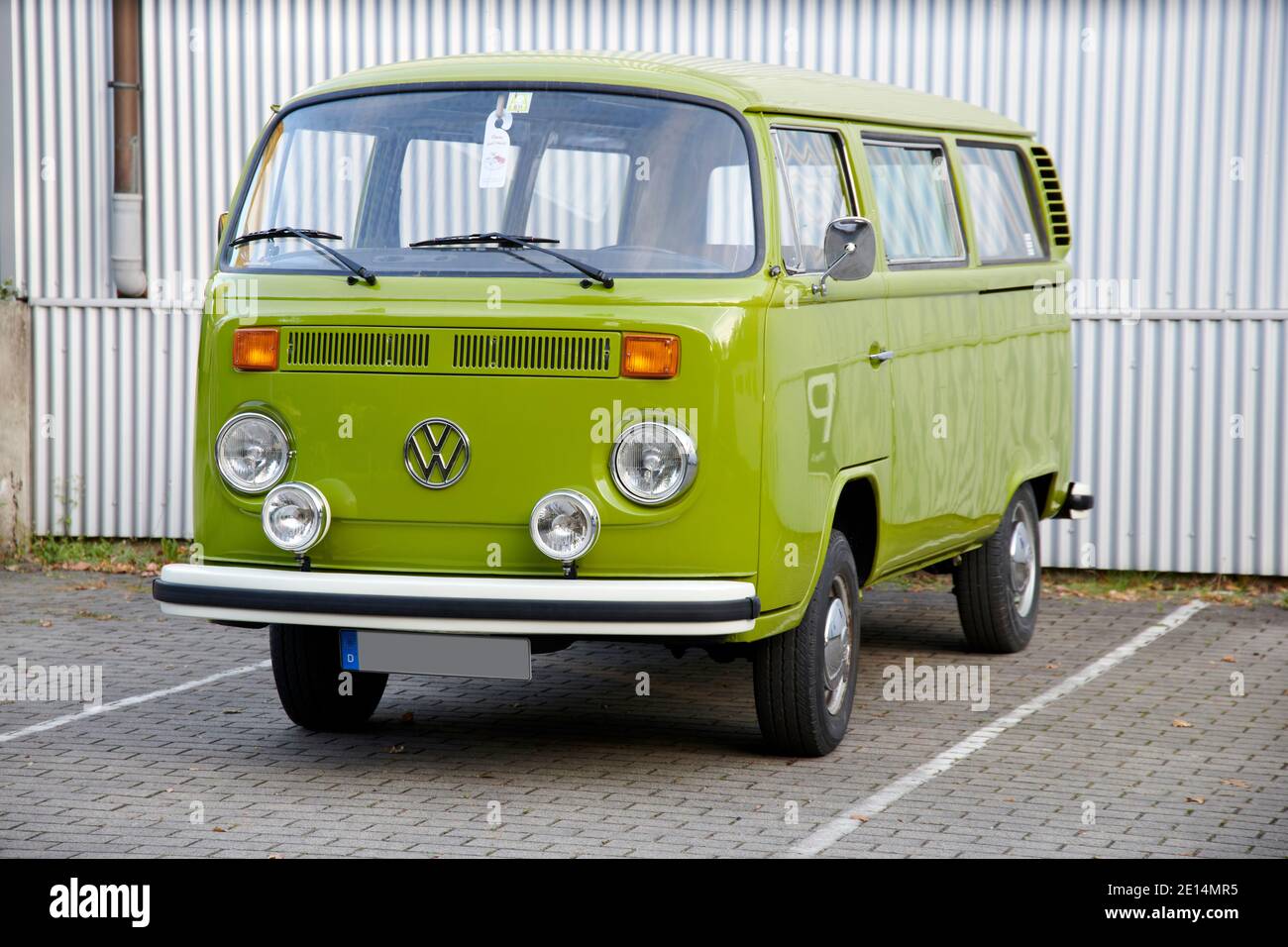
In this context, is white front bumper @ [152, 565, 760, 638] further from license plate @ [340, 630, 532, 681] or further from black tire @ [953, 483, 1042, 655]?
black tire @ [953, 483, 1042, 655]

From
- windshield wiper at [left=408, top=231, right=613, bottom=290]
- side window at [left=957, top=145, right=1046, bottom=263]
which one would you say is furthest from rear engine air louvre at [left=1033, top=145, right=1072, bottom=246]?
windshield wiper at [left=408, top=231, right=613, bottom=290]

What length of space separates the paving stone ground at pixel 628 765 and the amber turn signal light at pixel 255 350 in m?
1.44

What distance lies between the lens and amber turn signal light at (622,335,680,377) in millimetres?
6168

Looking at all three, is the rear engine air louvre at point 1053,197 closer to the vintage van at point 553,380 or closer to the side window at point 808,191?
the vintage van at point 553,380

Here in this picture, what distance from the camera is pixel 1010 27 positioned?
11.5 m

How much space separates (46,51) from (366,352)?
708cm

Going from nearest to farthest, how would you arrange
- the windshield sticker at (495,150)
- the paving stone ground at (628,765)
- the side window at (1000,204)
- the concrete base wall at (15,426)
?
the paving stone ground at (628,765) → the windshield sticker at (495,150) → the side window at (1000,204) → the concrete base wall at (15,426)

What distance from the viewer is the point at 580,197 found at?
674cm

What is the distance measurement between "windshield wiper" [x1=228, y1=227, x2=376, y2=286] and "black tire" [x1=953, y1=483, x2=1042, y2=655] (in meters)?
Result: 3.70

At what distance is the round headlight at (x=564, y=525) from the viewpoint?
20.2 feet

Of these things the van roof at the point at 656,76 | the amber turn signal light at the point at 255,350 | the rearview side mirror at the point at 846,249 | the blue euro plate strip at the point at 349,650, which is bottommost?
the blue euro plate strip at the point at 349,650

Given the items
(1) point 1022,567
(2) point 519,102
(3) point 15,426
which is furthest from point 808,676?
(3) point 15,426

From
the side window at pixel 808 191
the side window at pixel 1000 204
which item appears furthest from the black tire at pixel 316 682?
the side window at pixel 1000 204
